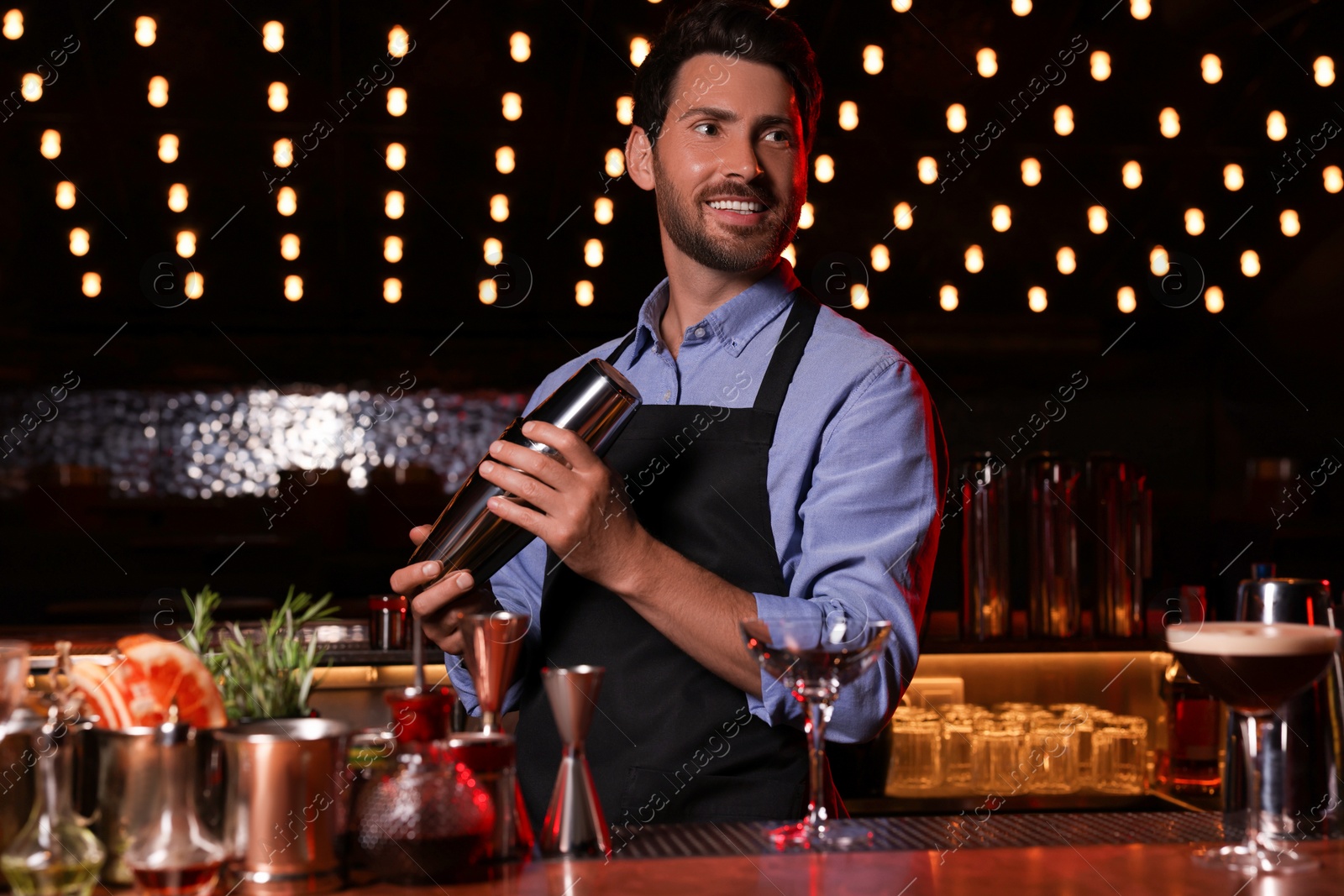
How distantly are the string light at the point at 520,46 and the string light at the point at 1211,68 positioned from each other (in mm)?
1736

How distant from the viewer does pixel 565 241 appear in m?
3.36

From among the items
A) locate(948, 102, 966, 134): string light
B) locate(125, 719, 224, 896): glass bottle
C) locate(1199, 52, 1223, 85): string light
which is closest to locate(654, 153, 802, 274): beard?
locate(125, 719, 224, 896): glass bottle

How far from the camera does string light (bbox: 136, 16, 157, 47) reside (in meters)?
2.98

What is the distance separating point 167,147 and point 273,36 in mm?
418

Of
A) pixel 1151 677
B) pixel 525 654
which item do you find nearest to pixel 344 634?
pixel 525 654

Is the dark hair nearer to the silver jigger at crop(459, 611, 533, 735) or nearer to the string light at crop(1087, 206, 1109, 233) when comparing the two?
the silver jigger at crop(459, 611, 533, 735)

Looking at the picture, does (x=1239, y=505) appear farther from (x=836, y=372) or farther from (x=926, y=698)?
(x=836, y=372)

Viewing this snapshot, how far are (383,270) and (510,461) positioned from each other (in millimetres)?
2132

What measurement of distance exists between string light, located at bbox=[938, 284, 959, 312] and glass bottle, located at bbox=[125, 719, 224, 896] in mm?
2847

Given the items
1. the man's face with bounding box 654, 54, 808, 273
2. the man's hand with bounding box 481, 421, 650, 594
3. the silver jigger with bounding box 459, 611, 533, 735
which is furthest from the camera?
the man's face with bounding box 654, 54, 808, 273

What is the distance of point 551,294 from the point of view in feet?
11.3

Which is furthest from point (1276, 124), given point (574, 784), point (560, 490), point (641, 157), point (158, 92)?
point (574, 784)

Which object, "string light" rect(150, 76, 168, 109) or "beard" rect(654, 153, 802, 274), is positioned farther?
"string light" rect(150, 76, 168, 109)

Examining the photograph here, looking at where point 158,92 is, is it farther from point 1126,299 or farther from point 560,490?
point 1126,299
